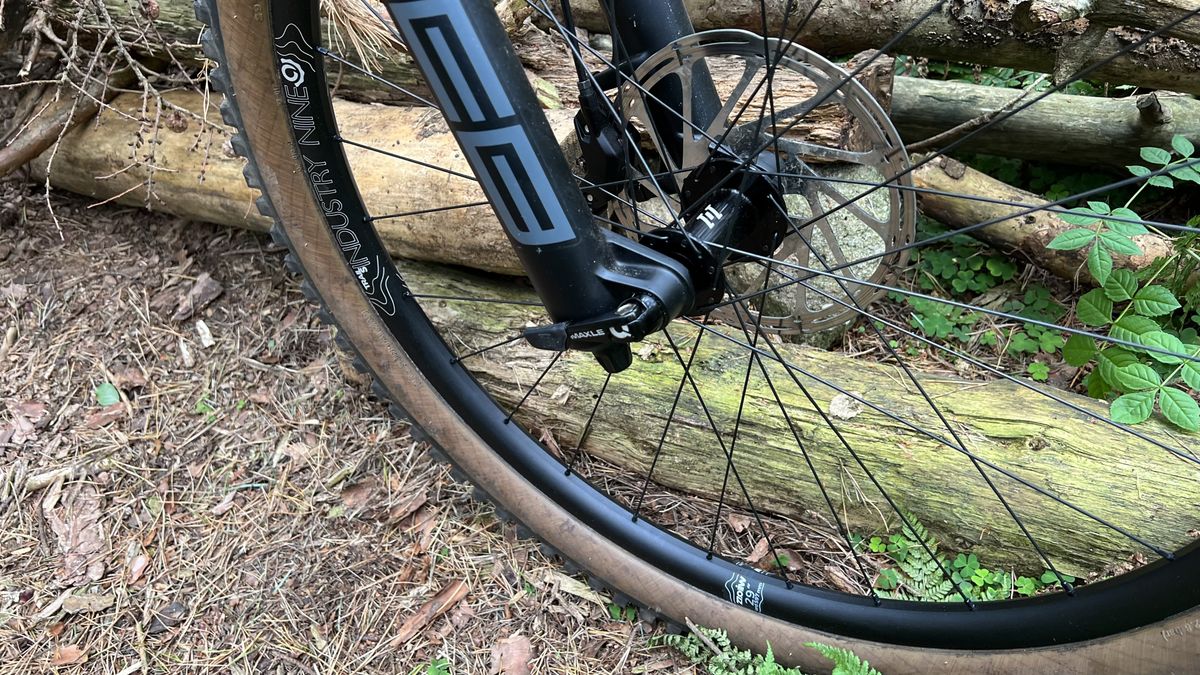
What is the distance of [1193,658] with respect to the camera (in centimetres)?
97

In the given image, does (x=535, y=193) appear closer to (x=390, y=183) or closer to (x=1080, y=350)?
(x=390, y=183)

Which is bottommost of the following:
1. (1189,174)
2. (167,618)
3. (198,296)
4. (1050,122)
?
(167,618)

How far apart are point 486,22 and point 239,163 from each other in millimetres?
1176

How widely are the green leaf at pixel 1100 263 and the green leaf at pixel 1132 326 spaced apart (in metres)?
0.09

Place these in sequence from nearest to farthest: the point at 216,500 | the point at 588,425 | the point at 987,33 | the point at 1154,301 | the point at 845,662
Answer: the point at 845,662 < the point at 1154,301 < the point at 588,425 < the point at 216,500 < the point at 987,33

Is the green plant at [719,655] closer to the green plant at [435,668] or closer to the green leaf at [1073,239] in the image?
the green plant at [435,668]

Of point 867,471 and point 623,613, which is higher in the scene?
point 867,471

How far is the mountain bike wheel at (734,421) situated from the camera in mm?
Answer: 1169

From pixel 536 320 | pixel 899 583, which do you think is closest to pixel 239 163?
pixel 536 320

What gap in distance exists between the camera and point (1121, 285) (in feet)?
5.12

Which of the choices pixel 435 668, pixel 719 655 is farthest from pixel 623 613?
pixel 435 668

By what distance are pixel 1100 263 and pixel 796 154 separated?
0.63 metres

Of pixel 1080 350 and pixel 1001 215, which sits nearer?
pixel 1080 350

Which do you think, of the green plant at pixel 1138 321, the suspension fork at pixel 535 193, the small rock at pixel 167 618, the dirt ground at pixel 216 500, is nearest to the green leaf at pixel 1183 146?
the green plant at pixel 1138 321
